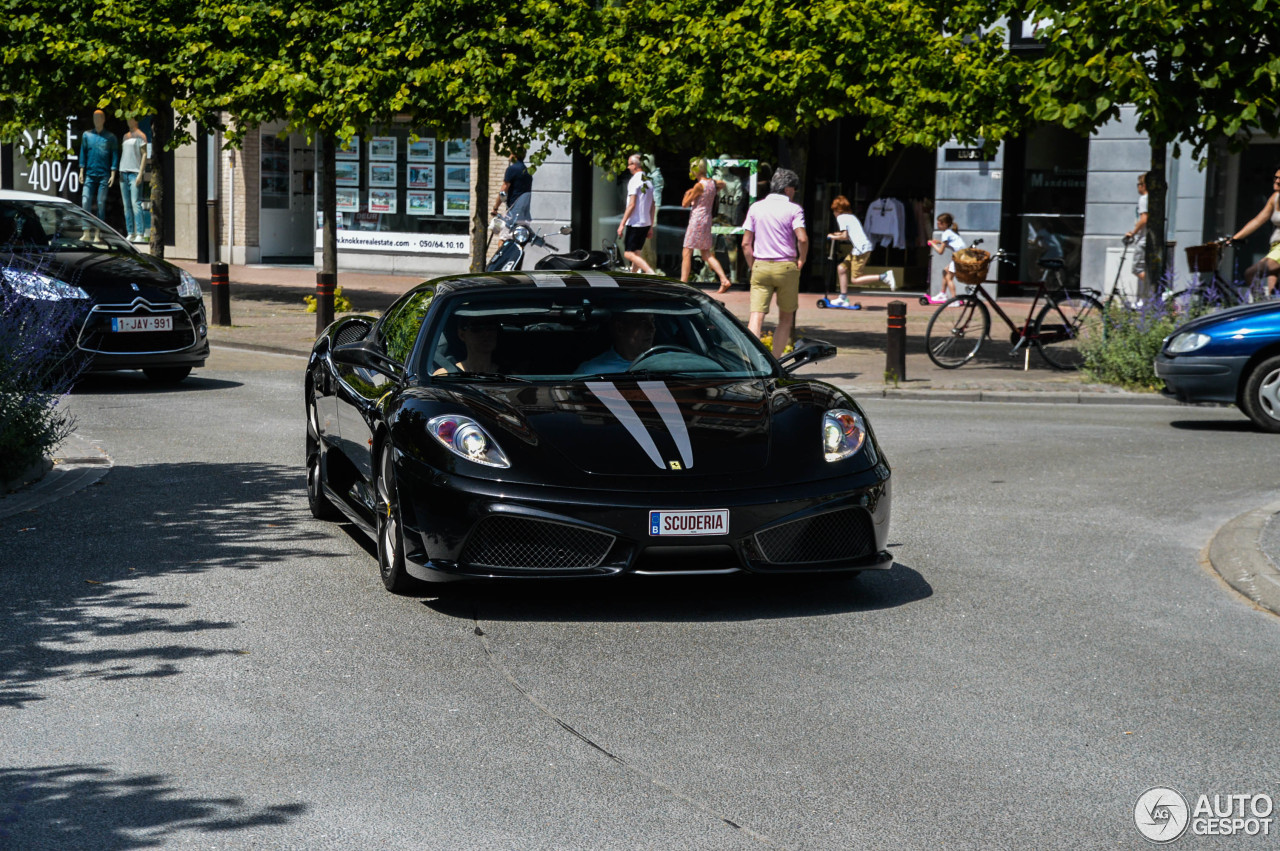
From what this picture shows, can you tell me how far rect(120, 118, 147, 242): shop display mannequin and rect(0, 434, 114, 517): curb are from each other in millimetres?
22433

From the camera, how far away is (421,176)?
3127cm

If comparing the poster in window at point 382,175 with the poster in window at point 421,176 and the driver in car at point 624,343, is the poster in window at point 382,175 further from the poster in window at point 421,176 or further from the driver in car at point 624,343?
the driver in car at point 624,343

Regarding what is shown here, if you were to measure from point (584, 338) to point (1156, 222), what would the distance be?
1074 centimetres

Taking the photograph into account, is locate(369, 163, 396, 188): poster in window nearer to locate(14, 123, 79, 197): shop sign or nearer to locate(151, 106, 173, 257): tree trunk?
locate(151, 106, 173, 257): tree trunk

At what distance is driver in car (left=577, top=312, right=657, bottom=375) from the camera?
7637 mm

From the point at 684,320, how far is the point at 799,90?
9.93 metres

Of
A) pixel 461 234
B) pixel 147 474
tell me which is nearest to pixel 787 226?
pixel 147 474

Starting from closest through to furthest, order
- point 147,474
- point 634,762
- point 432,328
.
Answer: point 634,762 < point 432,328 < point 147,474

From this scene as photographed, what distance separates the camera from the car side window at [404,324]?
7812 millimetres

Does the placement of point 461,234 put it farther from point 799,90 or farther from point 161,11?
point 799,90

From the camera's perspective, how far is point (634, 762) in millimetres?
4926

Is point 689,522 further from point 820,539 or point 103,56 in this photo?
point 103,56

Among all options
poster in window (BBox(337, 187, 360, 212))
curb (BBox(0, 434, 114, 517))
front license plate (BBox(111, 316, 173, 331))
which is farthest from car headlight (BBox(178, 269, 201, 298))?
poster in window (BBox(337, 187, 360, 212))

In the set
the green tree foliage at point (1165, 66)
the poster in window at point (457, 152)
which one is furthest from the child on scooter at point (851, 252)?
the green tree foliage at point (1165, 66)
